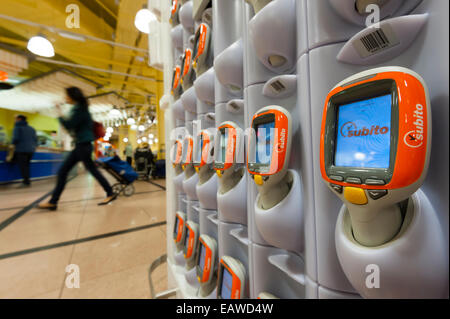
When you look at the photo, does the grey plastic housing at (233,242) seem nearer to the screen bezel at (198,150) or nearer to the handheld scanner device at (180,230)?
the screen bezel at (198,150)

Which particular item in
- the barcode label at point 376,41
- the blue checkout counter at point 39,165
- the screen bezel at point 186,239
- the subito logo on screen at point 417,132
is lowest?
the screen bezel at point 186,239

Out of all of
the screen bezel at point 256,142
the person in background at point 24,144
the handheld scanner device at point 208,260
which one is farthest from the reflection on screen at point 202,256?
the person in background at point 24,144

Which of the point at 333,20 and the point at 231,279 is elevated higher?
the point at 333,20

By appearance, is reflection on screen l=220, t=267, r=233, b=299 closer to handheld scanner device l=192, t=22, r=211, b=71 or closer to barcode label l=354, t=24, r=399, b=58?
barcode label l=354, t=24, r=399, b=58

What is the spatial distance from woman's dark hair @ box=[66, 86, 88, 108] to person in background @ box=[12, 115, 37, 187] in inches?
3.2

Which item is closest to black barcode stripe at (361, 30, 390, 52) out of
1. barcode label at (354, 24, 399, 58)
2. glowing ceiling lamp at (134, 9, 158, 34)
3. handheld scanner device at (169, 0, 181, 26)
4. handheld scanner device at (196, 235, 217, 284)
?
barcode label at (354, 24, 399, 58)

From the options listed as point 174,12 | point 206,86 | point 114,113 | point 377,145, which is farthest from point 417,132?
point 174,12

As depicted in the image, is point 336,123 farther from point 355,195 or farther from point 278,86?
point 278,86

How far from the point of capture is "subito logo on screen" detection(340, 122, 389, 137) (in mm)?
253

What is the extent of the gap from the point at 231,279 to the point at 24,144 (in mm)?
634

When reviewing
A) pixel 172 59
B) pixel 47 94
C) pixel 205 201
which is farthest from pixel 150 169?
pixel 47 94

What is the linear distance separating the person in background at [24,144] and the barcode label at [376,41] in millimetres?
534

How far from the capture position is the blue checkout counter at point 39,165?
29 cm

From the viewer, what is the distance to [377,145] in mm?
255
